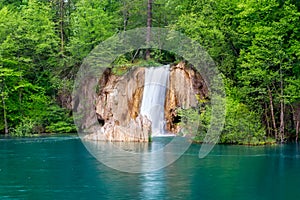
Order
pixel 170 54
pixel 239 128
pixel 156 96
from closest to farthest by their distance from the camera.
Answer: pixel 239 128 < pixel 156 96 < pixel 170 54

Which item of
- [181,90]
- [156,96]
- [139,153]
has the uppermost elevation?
[181,90]

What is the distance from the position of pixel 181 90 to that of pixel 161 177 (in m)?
19.6

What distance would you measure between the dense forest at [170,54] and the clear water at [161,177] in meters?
7.61

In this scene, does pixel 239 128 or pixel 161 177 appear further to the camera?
pixel 239 128

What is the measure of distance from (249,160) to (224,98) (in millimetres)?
9415

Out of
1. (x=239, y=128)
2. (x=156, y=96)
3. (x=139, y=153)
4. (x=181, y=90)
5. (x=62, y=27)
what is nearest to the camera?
(x=139, y=153)

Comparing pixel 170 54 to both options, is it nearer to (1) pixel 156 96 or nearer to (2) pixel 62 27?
(1) pixel 156 96

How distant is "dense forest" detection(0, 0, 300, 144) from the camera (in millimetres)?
31442

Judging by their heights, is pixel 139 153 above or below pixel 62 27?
below

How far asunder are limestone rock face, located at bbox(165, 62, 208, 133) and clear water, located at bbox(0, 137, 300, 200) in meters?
11.2

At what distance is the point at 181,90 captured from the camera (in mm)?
36781

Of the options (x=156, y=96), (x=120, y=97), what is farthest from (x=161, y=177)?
(x=120, y=97)

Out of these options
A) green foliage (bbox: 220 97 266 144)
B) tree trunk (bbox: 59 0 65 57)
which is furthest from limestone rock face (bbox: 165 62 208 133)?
tree trunk (bbox: 59 0 65 57)

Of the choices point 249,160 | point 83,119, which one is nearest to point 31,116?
point 83,119
